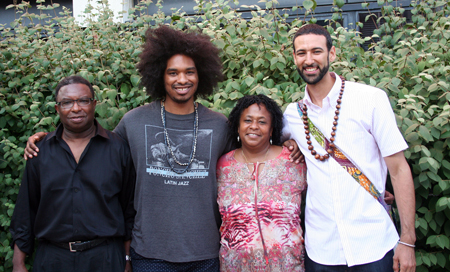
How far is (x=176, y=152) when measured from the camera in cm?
262

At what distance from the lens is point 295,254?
246cm

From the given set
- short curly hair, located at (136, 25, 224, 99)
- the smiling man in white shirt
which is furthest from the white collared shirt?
short curly hair, located at (136, 25, 224, 99)

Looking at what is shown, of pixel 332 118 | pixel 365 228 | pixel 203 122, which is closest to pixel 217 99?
pixel 203 122

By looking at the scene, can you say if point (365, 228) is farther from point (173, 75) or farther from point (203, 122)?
point (173, 75)

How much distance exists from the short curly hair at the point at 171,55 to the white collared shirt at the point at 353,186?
3.14 feet

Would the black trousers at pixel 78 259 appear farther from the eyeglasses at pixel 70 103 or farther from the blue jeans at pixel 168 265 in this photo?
the eyeglasses at pixel 70 103

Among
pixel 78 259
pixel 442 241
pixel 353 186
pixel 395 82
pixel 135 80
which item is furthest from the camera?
pixel 135 80

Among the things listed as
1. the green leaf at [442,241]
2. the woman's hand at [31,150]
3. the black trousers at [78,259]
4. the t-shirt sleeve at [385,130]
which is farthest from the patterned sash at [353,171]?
the woman's hand at [31,150]

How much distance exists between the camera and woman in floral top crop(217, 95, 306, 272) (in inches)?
96.1

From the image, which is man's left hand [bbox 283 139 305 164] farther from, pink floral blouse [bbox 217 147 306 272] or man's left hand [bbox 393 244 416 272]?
man's left hand [bbox 393 244 416 272]

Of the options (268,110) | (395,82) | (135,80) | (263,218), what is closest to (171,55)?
(135,80)

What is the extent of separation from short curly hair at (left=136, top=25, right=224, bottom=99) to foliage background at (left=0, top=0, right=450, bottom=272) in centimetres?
23

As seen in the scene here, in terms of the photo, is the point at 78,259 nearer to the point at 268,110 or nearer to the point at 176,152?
the point at 176,152

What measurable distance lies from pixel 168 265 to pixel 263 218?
67cm
